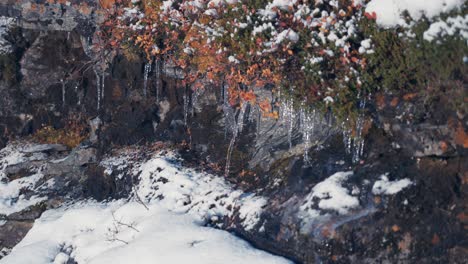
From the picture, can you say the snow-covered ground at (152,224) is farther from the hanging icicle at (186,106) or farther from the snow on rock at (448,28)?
the snow on rock at (448,28)

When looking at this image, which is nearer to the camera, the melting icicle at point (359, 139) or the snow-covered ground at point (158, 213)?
the snow-covered ground at point (158, 213)

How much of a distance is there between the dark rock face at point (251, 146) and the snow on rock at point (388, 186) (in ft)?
0.21

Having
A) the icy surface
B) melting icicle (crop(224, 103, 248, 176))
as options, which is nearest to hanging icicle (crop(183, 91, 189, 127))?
melting icicle (crop(224, 103, 248, 176))

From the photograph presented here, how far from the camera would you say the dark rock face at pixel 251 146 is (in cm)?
710

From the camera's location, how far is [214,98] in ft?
33.3

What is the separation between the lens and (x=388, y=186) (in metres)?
7.33

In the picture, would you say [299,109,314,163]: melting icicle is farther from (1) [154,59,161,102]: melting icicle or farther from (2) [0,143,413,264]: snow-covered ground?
(1) [154,59,161,102]: melting icicle

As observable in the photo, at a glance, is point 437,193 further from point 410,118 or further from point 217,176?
point 217,176

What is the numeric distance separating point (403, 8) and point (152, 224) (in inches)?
167

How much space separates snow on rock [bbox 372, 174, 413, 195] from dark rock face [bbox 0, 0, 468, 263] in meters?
0.06

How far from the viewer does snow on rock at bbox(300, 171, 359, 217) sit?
24.2ft

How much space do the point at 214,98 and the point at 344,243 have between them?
153 inches

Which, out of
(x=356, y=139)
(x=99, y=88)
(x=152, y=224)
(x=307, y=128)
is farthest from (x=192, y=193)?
(x=99, y=88)

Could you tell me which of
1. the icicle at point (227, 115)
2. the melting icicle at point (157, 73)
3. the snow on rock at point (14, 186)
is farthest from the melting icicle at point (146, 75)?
the snow on rock at point (14, 186)
